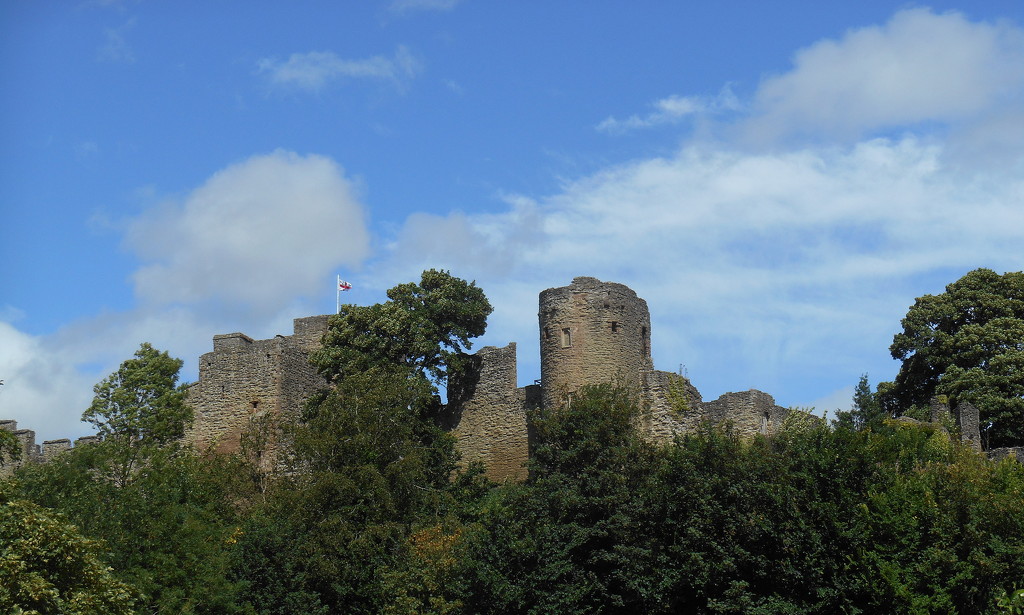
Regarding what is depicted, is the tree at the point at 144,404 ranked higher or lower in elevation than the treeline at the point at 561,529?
higher

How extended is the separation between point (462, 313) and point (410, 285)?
219cm

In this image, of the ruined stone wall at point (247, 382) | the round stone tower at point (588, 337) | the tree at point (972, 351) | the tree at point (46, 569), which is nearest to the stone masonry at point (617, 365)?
the round stone tower at point (588, 337)

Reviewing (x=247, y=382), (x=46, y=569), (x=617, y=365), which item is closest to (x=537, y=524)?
(x=617, y=365)

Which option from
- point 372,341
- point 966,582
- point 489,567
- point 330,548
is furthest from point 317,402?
point 966,582

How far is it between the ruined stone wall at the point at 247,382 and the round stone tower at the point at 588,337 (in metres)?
10.3

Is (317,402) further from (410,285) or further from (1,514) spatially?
(1,514)

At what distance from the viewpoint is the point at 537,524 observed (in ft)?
119

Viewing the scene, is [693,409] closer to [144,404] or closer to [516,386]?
[516,386]

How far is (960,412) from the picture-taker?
1945 inches

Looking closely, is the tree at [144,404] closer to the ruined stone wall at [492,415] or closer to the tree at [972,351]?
the ruined stone wall at [492,415]

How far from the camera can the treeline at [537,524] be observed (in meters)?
31.7

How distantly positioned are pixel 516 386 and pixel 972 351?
702 inches

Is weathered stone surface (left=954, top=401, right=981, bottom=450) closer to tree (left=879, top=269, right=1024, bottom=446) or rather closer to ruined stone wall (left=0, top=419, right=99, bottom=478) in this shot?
tree (left=879, top=269, right=1024, bottom=446)

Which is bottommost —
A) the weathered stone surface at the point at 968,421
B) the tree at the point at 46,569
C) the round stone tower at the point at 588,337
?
the tree at the point at 46,569
